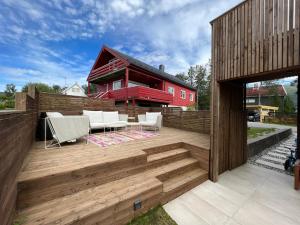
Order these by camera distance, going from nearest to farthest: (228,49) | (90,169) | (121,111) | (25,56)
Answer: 1. (90,169)
2. (228,49)
3. (121,111)
4. (25,56)

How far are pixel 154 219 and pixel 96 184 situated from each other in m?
1.11

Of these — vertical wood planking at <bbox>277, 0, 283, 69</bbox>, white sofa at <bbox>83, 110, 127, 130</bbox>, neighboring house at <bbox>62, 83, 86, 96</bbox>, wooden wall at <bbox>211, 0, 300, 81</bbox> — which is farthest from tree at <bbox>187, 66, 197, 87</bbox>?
vertical wood planking at <bbox>277, 0, 283, 69</bbox>

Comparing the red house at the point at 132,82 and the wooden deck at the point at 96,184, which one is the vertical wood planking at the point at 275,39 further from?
the red house at the point at 132,82

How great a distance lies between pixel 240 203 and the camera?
8.84ft

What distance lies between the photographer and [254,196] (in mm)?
2910

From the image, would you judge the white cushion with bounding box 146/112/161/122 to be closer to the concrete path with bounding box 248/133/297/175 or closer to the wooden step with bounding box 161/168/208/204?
the wooden step with bounding box 161/168/208/204

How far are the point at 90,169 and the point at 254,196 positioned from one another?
3.24 m

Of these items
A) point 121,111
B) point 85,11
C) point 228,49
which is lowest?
point 121,111

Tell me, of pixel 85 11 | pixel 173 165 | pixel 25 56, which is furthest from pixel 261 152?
Result: pixel 25 56

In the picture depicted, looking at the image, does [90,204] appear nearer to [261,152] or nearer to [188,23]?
[261,152]

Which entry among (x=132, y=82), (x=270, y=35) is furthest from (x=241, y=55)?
(x=132, y=82)

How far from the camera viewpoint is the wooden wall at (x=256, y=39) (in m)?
2.33

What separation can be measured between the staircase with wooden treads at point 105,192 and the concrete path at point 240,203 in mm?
303

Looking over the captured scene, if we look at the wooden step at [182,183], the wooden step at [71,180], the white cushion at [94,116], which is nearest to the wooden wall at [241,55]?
the wooden step at [182,183]
